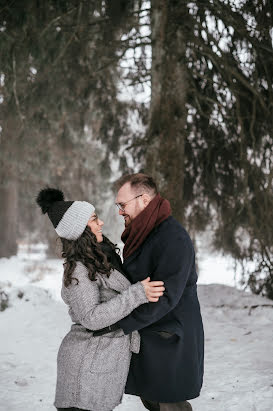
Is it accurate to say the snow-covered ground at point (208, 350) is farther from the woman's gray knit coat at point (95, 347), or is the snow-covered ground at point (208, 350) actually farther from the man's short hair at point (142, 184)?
the man's short hair at point (142, 184)

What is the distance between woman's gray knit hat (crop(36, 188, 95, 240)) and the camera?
2146 mm

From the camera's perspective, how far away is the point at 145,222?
224cm

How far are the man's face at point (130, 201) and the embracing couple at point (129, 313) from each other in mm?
89

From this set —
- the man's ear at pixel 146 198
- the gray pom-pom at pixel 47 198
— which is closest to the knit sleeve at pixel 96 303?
the gray pom-pom at pixel 47 198

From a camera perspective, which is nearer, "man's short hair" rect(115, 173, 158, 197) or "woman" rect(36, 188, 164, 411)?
"woman" rect(36, 188, 164, 411)

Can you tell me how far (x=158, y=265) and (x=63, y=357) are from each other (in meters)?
0.71

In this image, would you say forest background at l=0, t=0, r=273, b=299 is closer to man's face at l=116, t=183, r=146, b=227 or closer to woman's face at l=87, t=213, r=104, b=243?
man's face at l=116, t=183, r=146, b=227

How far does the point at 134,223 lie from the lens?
2.28 meters

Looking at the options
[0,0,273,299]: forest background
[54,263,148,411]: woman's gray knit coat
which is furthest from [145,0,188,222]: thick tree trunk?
[54,263,148,411]: woman's gray knit coat

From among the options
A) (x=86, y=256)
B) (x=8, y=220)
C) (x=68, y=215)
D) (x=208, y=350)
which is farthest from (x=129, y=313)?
(x=8, y=220)

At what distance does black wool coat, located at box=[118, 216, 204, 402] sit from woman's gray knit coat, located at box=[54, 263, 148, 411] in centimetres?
10

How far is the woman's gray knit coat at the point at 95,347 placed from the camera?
6.58 ft

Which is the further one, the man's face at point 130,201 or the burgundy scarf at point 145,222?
the man's face at point 130,201

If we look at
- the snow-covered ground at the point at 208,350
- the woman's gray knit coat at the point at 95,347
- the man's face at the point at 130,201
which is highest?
the man's face at the point at 130,201
